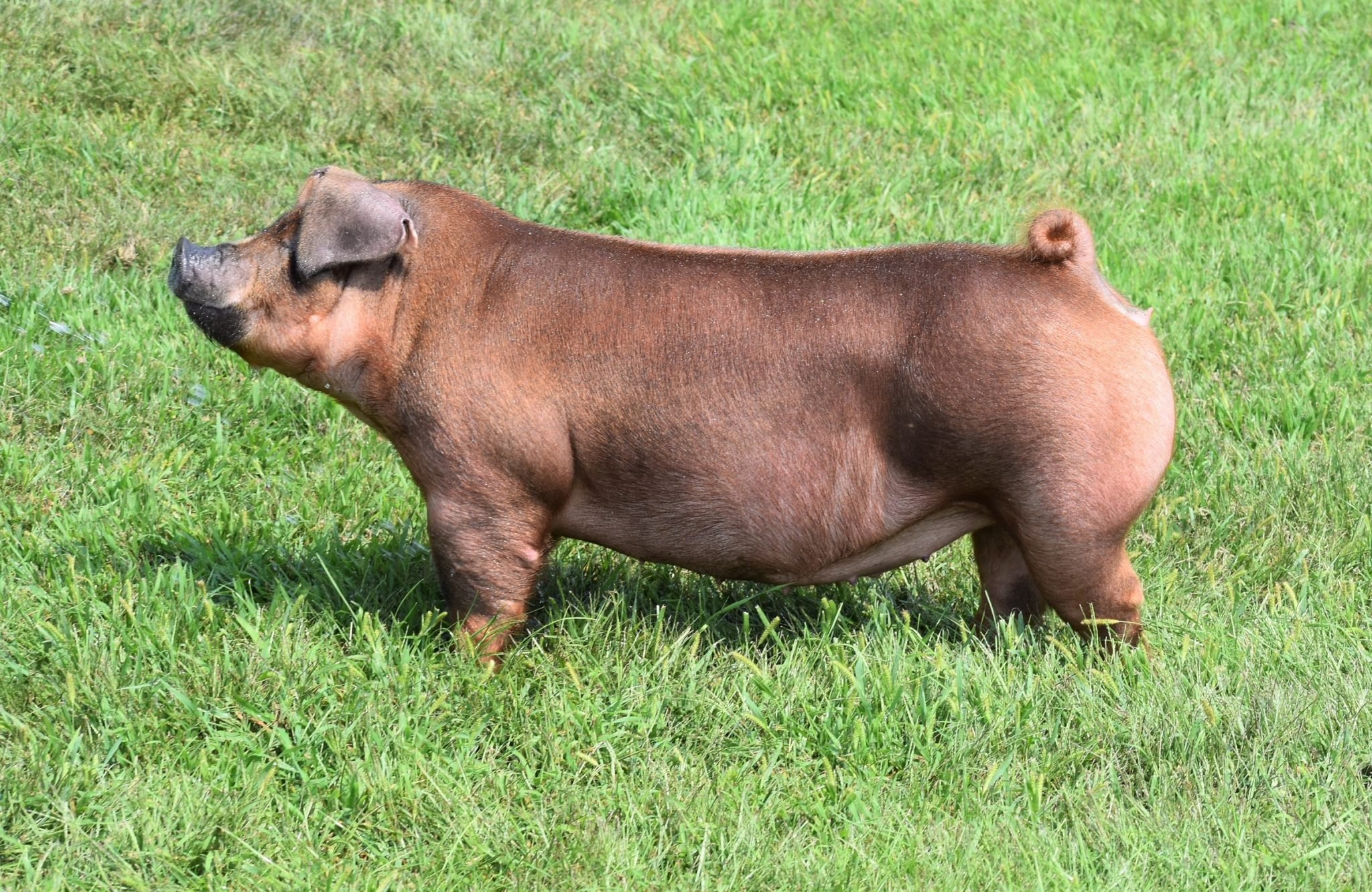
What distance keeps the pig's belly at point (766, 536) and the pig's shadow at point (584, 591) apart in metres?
0.22

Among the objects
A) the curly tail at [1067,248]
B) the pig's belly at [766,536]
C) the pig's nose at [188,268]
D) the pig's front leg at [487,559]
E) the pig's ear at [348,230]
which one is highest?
the curly tail at [1067,248]

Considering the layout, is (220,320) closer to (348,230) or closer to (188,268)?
(188,268)

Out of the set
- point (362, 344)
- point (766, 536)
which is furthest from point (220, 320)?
point (766, 536)

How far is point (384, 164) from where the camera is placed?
773cm

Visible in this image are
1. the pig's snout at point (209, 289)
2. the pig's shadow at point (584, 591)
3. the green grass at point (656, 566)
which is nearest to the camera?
the green grass at point (656, 566)

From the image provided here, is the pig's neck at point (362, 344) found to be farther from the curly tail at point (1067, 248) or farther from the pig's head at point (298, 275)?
the curly tail at point (1067, 248)

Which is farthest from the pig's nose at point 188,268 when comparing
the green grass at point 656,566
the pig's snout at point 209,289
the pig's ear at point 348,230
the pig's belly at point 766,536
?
the pig's belly at point 766,536

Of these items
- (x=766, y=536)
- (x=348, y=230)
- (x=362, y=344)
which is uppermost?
(x=348, y=230)

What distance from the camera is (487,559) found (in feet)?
14.3

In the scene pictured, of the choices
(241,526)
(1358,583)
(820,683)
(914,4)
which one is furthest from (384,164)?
(1358,583)

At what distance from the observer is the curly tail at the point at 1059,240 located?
13.9 ft

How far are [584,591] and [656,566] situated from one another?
30 cm

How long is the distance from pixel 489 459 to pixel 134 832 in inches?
51.5

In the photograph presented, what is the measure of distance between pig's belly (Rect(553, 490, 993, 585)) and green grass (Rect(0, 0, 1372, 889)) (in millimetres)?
246
